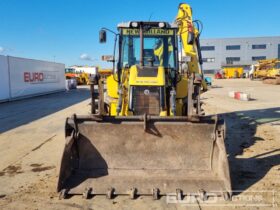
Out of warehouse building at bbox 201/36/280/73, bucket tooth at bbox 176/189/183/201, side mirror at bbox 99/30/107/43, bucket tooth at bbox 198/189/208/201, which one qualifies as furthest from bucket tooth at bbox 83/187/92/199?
warehouse building at bbox 201/36/280/73

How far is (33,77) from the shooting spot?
24.9 metres

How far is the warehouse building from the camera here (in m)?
82.6

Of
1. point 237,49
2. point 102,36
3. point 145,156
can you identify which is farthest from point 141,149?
point 237,49

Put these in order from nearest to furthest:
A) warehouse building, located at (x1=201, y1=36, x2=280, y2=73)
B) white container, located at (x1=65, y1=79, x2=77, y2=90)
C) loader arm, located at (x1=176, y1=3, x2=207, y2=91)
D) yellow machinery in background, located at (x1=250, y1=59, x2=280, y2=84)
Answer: loader arm, located at (x1=176, y1=3, x2=207, y2=91)
white container, located at (x1=65, y1=79, x2=77, y2=90)
yellow machinery in background, located at (x1=250, y1=59, x2=280, y2=84)
warehouse building, located at (x1=201, y1=36, x2=280, y2=73)

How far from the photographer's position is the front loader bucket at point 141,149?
16.4 feet

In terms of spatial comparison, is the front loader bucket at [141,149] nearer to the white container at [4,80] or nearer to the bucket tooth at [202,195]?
the bucket tooth at [202,195]

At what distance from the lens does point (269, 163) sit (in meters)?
6.21

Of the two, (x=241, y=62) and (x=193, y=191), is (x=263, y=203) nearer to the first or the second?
(x=193, y=191)

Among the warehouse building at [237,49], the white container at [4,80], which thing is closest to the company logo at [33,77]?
the white container at [4,80]

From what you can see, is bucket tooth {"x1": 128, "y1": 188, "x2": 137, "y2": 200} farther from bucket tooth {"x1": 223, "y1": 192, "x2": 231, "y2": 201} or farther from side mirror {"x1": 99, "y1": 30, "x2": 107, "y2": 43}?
side mirror {"x1": 99, "y1": 30, "x2": 107, "y2": 43}

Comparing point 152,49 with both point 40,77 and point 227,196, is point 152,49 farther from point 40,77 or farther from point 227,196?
point 40,77

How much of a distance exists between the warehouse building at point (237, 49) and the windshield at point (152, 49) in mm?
76670

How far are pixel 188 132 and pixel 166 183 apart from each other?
86 cm

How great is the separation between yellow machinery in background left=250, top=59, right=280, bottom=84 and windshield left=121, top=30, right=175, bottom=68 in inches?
1244
